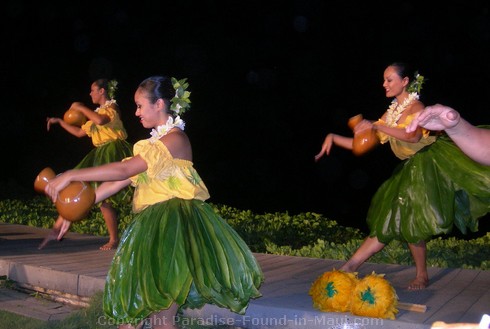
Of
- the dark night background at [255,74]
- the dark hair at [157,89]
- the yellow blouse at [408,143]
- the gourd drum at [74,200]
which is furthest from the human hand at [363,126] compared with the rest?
the dark night background at [255,74]

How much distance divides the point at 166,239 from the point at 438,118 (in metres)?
1.55

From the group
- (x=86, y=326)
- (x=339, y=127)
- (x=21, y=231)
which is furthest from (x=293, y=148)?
(x=86, y=326)

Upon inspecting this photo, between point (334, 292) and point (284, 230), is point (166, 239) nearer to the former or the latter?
point (334, 292)

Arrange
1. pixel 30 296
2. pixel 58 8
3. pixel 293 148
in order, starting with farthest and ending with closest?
pixel 58 8
pixel 293 148
pixel 30 296

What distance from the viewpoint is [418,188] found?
4633 millimetres

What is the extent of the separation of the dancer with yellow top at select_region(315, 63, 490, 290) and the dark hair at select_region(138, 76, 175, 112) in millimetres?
1551

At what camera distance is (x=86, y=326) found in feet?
14.0

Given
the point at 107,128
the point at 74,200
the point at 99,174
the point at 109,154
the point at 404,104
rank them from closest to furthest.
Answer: the point at 99,174 → the point at 74,200 → the point at 404,104 → the point at 109,154 → the point at 107,128

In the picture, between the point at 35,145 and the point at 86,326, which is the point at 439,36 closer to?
the point at 86,326

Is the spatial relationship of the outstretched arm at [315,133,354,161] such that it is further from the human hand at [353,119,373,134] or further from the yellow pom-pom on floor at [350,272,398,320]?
the yellow pom-pom on floor at [350,272,398,320]

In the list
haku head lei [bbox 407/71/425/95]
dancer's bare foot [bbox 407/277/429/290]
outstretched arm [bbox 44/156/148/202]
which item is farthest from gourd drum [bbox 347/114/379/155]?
outstretched arm [bbox 44/156/148/202]

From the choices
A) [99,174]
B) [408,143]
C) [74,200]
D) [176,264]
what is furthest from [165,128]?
[408,143]

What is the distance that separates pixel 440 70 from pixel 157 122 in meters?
6.87

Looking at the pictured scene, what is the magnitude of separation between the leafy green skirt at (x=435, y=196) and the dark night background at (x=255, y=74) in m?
4.82
